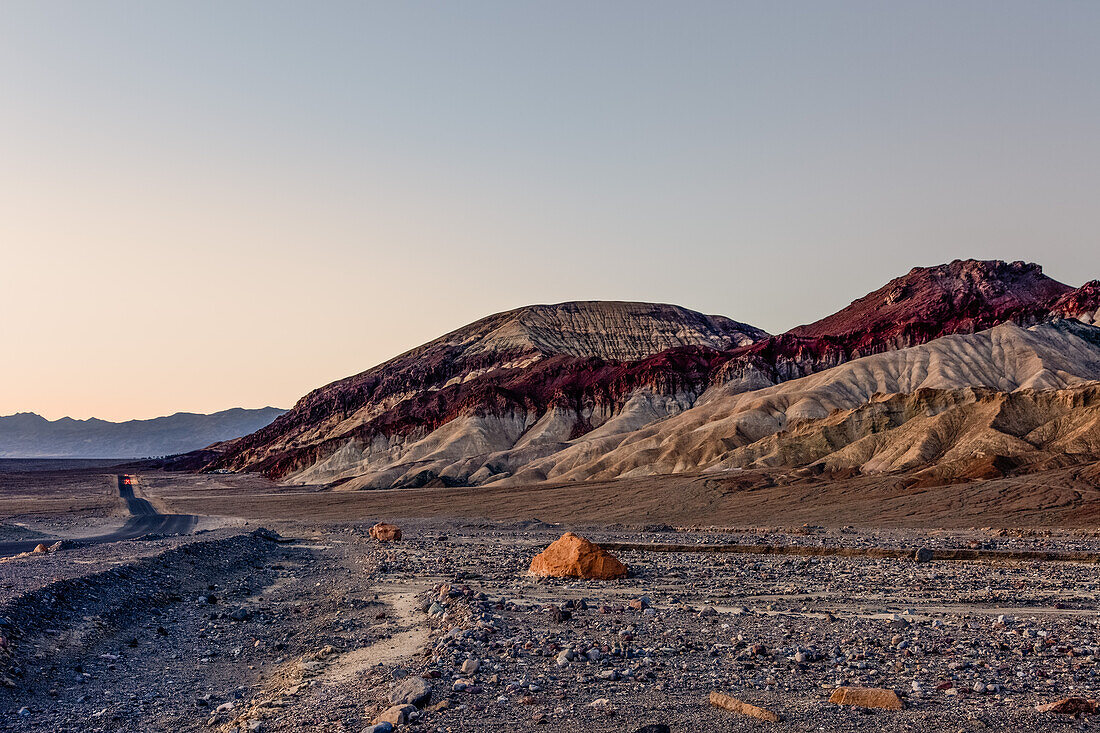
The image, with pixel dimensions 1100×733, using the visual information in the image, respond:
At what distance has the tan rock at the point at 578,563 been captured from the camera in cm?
2327

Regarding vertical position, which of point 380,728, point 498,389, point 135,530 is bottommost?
point 135,530

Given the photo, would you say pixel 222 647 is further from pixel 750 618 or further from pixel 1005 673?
pixel 1005 673

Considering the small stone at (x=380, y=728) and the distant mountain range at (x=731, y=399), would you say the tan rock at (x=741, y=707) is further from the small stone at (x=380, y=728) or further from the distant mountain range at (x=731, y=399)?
the distant mountain range at (x=731, y=399)

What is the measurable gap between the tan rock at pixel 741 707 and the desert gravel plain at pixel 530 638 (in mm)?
116

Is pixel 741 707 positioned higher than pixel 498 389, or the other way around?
pixel 498 389

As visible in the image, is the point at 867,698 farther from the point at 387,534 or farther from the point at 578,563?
the point at 387,534

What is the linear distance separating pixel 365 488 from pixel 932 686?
8781 centimetres

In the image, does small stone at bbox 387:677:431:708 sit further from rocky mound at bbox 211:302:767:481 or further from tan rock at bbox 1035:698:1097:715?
rocky mound at bbox 211:302:767:481

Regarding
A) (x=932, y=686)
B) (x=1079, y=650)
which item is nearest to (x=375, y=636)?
(x=932, y=686)

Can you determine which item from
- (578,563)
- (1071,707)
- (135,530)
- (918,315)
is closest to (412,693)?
(1071,707)

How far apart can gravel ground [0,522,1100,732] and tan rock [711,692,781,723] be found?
0.57ft

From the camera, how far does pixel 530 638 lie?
14312mm

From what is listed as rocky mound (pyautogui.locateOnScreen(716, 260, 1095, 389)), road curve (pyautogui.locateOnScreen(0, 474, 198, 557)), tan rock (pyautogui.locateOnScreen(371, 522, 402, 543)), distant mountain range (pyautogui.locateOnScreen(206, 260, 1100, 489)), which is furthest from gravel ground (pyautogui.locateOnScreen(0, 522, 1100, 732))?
rocky mound (pyautogui.locateOnScreen(716, 260, 1095, 389))

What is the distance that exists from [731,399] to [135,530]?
63.8m
